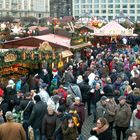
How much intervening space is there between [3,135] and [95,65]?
9.87m

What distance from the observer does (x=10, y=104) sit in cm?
1073

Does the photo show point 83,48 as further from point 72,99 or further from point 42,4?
point 42,4

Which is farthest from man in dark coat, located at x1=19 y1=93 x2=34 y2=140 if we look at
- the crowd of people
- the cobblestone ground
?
the cobblestone ground

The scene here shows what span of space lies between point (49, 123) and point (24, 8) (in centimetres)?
12009

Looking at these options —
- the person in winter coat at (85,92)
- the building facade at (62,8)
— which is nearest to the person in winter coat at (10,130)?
the person in winter coat at (85,92)

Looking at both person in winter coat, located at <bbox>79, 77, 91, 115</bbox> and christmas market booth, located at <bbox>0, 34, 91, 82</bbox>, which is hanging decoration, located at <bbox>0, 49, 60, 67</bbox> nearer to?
christmas market booth, located at <bbox>0, 34, 91, 82</bbox>

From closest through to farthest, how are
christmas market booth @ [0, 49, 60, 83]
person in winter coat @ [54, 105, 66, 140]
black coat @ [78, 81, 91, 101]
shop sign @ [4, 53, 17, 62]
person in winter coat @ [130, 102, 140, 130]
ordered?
person in winter coat @ [54, 105, 66, 140] < person in winter coat @ [130, 102, 140, 130] < black coat @ [78, 81, 91, 101] < shop sign @ [4, 53, 17, 62] < christmas market booth @ [0, 49, 60, 83]

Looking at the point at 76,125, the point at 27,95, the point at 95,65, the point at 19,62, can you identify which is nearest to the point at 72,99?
the point at 27,95

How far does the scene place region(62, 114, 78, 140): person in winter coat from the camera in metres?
8.67

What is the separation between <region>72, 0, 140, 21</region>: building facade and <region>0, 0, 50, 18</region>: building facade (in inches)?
481

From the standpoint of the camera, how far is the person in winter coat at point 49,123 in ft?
29.6

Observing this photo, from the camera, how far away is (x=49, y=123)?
905 cm

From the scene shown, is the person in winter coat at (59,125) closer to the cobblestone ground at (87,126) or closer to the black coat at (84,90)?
the cobblestone ground at (87,126)

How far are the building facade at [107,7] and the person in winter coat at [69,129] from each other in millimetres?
116737
